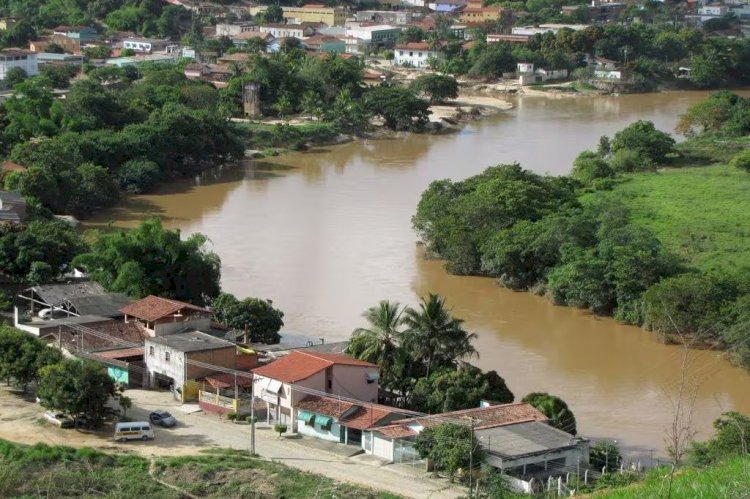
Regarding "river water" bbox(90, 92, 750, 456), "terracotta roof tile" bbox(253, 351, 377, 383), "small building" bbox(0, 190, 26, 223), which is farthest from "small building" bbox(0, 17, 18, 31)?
"terracotta roof tile" bbox(253, 351, 377, 383)

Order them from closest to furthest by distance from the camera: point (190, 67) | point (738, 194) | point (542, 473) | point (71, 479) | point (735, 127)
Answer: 1. point (71, 479)
2. point (542, 473)
3. point (738, 194)
4. point (735, 127)
5. point (190, 67)

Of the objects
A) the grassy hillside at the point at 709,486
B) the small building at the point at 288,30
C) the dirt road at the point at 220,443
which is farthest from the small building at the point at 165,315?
the small building at the point at 288,30

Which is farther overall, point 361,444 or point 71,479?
point 361,444

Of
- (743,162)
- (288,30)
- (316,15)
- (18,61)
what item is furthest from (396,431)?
(316,15)

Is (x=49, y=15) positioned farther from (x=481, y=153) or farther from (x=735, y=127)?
(x=735, y=127)

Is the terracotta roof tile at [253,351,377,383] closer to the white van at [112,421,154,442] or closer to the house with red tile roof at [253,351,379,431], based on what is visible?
the house with red tile roof at [253,351,379,431]

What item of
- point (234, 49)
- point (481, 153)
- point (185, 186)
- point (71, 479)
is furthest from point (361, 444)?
point (234, 49)

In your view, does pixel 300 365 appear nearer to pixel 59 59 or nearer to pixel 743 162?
pixel 743 162
